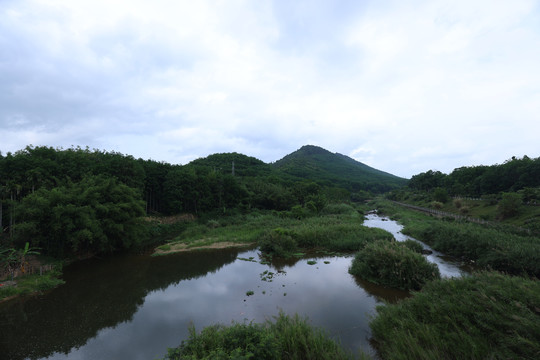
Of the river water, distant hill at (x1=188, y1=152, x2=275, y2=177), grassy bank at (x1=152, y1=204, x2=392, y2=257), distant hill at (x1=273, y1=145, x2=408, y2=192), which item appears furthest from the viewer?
distant hill at (x1=273, y1=145, x2=408, y2=192)

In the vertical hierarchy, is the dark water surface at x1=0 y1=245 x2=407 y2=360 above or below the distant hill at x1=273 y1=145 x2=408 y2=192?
below

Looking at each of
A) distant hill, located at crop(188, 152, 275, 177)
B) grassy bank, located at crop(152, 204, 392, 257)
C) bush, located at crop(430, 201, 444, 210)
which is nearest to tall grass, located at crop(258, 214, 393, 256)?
grassy bank, located at crop(152, 204, 392, 257)

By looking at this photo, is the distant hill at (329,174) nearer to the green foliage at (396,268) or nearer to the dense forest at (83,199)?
the dense forest at (83,199)

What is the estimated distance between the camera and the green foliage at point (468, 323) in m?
5.63

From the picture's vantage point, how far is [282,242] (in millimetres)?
22125

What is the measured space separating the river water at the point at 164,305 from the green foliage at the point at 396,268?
2.33 ft

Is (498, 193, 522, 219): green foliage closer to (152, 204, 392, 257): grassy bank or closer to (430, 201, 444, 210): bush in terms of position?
(430, 201, 444, 210): bush

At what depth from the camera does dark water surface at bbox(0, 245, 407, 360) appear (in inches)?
374

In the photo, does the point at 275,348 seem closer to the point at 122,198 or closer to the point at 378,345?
the point at 378,345

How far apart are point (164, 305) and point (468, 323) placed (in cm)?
1381

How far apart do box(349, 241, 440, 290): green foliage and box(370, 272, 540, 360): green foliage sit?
15.4 feet

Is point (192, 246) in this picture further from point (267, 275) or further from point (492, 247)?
point (492, 247)

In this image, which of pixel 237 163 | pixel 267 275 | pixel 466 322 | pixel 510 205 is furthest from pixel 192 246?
pixel 237 163

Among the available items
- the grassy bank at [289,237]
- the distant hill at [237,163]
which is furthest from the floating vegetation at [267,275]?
the distant hill at [237,163]
